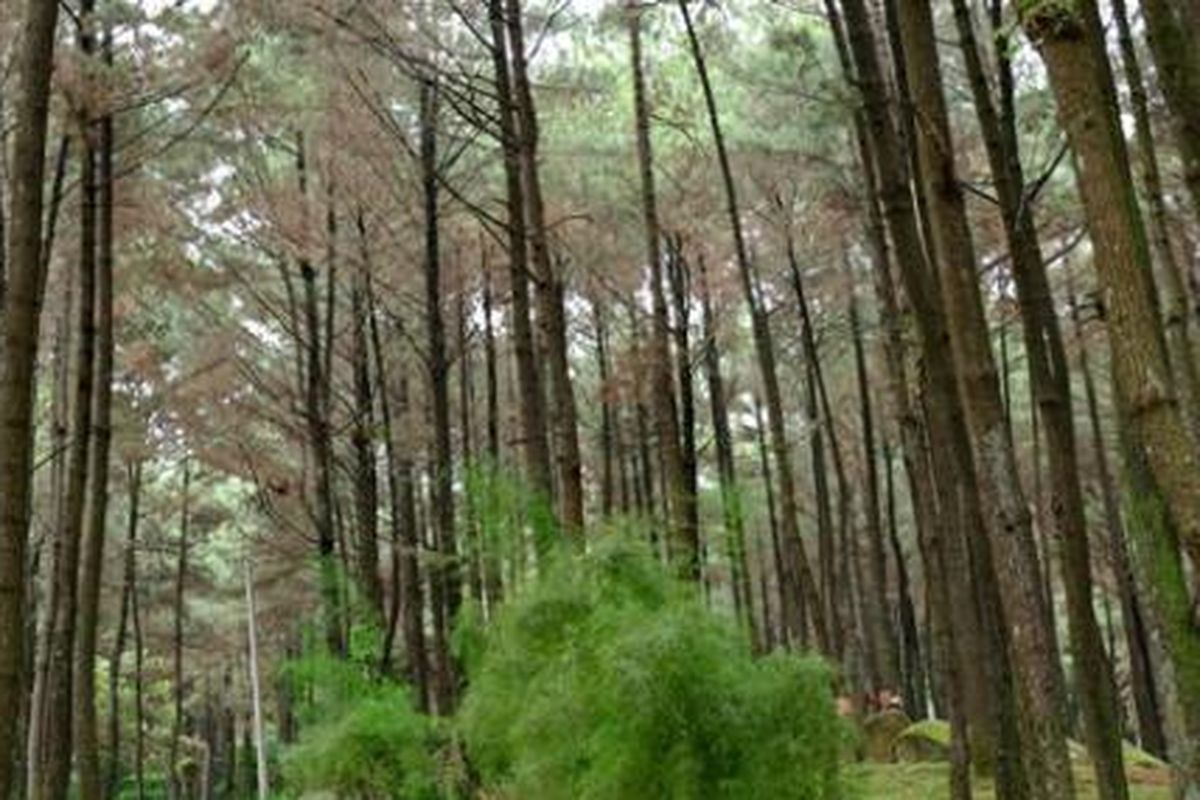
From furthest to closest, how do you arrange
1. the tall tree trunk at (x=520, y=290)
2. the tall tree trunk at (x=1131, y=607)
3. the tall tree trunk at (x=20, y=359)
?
the tall tree trunk at (x=1131, y=607) → the tall tree trunk at (x=520, y=290) → the tall tree trunk at (x=20, y=359)

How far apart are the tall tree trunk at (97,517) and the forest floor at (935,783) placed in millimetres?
4942

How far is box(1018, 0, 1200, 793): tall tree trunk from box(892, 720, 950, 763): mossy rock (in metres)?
10.3

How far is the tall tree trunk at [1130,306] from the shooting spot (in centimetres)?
283

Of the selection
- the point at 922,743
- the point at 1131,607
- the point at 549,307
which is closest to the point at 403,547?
the point at 549,307

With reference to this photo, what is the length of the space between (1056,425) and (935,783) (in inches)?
219

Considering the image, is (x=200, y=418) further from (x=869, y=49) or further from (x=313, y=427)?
(x=869, y=49)

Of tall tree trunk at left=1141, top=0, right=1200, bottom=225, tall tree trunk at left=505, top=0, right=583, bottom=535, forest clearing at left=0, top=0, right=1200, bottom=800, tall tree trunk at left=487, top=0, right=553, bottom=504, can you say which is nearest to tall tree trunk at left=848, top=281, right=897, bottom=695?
forest clearing at left=0, top=0, right=1200, bottom=800

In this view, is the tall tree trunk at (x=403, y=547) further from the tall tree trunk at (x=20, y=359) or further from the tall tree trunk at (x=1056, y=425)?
the tall tree trunk at (x=20, y=359)

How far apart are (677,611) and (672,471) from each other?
7.90 meters

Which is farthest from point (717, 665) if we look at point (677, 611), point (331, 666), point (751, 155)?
point (751, 155)

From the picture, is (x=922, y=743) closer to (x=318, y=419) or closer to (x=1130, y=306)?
(x=318, y=419)

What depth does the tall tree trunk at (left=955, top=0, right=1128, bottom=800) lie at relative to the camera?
565 centimetres

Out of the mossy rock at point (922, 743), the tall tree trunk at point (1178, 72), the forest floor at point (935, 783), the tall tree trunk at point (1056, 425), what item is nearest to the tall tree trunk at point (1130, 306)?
the tall tree trunk at point (1178, 72)

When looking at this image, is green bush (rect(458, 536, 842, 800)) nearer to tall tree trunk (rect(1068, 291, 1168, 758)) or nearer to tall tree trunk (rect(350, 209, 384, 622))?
tall tree trunk (rect(350, 209, 384, 622))
